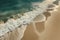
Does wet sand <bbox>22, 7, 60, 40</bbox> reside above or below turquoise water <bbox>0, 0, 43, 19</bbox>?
below

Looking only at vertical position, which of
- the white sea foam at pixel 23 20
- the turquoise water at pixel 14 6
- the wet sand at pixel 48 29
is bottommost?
the wet sand at pixel 48 29

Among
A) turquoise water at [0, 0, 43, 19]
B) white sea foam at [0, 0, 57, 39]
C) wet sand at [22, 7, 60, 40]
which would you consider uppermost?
turquoise water at [0, 0, 43, 19]

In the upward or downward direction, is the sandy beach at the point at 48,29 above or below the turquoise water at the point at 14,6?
below

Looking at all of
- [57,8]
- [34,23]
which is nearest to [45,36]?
[34,23]

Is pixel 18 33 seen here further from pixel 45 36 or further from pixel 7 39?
pixel 45 36

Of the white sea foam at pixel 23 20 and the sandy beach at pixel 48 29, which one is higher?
the white sea foam at pixel 23 20

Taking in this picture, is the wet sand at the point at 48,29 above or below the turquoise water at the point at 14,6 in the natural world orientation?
below

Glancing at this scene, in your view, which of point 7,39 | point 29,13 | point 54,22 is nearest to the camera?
point 7,39

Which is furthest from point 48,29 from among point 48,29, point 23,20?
point 23,20
